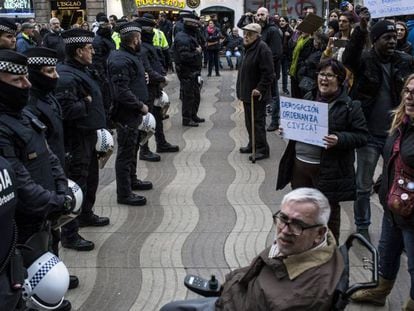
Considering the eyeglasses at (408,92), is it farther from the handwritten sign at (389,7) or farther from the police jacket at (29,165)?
the handwritten sign at (389,7)

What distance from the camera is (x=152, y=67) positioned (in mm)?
8594

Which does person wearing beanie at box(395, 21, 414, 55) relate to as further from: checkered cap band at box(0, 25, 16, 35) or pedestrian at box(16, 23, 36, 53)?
pedestrian at box(16, 23, 36, 53)

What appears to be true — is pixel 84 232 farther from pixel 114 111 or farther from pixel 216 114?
pixel 216 114

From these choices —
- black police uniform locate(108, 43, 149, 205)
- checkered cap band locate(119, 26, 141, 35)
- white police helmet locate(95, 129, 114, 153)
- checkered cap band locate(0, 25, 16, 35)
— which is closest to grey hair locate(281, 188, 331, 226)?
white police helmet locate(95, 129, 114, 153)

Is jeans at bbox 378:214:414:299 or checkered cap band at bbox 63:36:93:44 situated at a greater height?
checkered cap band at bbox 63:36:93:44

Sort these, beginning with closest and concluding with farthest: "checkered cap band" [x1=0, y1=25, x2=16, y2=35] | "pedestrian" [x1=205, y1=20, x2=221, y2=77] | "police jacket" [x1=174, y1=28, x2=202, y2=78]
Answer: "checkered cap band" [x1=0, y1=25, x2=16, y2=35]
"police jacket" [x1=174, y1=28, x2=202, y2=78]
"pedestrian" [x1=205, y1=20, x2=221, y2=77]

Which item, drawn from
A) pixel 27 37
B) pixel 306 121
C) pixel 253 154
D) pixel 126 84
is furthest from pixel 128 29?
pixel 27 37

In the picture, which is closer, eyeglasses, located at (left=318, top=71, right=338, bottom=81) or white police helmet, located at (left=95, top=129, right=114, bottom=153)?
eyeglasses, located at (left=318, top=71, right=338, bottom=81)

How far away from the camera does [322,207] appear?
2896mm

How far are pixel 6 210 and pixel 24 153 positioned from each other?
82cm

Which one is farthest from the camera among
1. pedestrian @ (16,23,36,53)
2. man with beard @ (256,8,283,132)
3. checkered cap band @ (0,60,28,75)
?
pedestrian @ (16,23,36,53)

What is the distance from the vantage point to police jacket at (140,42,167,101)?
7.87 m

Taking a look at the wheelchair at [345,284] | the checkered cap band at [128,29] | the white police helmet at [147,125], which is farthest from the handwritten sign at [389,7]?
the wheelchair at [345,284]

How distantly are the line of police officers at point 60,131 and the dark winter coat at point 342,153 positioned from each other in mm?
1996
